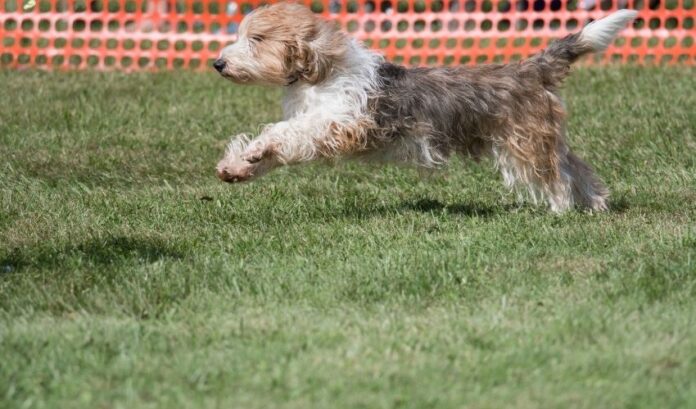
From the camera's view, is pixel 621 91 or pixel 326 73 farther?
pixel 621 91

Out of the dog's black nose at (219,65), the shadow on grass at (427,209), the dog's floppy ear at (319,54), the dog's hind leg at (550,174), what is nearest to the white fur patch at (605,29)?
the dog's hind leg at (550,174)

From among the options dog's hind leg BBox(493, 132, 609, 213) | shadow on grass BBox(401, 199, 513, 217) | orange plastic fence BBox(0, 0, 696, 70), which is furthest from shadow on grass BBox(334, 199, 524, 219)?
orange plastic fence BBox(0, 0, 696, 70)

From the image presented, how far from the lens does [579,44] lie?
731 centimetres

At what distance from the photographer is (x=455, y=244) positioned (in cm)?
648

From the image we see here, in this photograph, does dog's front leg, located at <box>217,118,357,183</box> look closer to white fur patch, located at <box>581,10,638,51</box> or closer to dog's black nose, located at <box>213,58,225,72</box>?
dog's black nose, located at <box>213,58,225,72</box>

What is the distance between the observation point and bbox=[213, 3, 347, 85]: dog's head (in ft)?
22.9

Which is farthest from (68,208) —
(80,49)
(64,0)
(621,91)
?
(64,0)

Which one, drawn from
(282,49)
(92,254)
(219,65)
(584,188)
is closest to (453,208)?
(584,188)

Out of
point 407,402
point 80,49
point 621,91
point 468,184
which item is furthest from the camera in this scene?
point 80,49

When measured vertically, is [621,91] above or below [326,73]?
below

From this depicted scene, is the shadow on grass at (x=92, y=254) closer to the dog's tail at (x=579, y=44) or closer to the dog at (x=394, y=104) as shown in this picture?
the dog at (x=394, y=104)

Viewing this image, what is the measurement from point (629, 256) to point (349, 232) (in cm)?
167

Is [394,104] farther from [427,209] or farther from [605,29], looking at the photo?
[605,29]

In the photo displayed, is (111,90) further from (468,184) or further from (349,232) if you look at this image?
(349,232)
